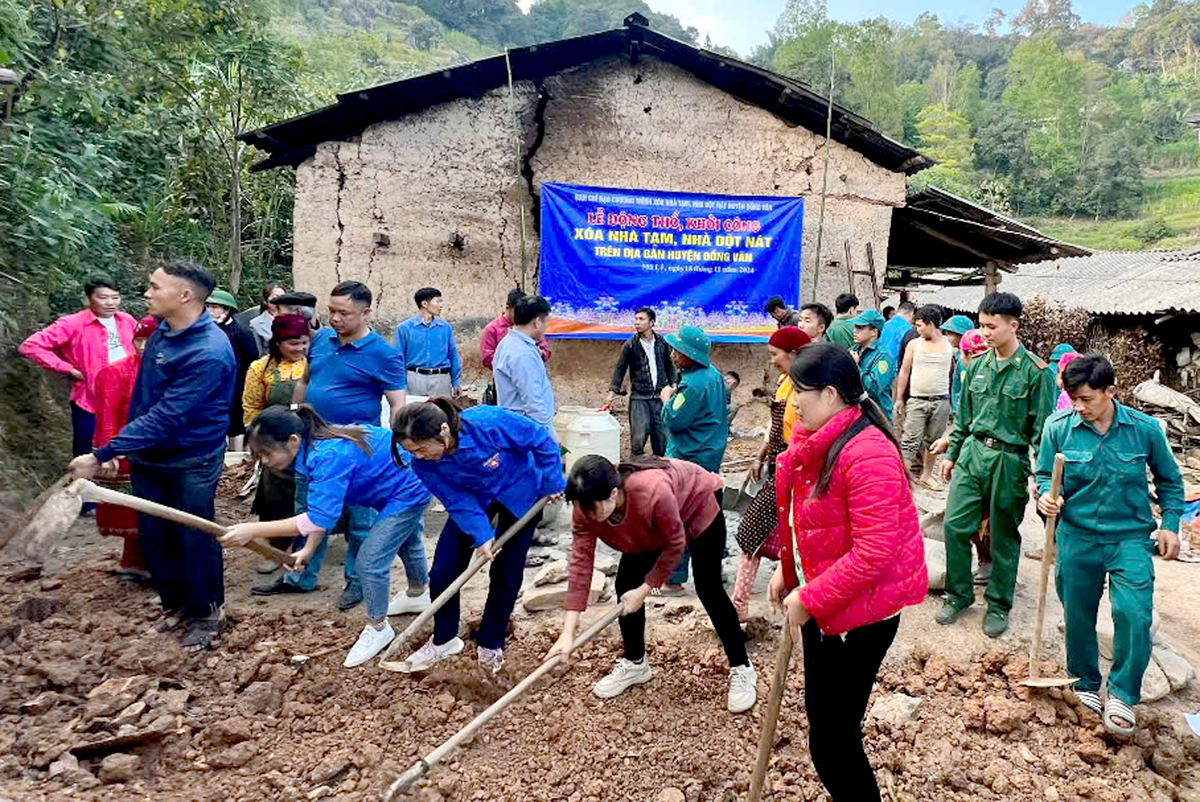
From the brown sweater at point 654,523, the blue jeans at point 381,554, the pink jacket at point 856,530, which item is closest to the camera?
the pink jacket at point 856,530

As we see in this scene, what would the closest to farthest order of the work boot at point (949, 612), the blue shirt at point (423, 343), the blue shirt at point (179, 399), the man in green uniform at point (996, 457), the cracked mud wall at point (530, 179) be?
the blue shirt at point (179, 399), the man in green uniform at point (996, 457), the work boot at point (949, 612), the blue shirt at point (423, 343), the cracked mud wall at point (530, 179)

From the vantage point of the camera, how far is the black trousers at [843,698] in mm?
2143

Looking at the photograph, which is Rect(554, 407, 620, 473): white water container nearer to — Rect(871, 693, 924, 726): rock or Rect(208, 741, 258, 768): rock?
Rect(871, 693, 924, 726): rock

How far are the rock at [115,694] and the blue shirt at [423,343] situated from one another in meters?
3.18

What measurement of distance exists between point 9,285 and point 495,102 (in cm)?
430

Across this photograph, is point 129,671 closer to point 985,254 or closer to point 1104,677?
point 1104,677

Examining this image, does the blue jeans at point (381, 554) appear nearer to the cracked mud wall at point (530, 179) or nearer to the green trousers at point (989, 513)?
the green trousers at point (989, 513)

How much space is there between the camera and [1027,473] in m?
3.77

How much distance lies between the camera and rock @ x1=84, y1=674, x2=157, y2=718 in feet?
9.50

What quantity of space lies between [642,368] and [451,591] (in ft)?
10.5

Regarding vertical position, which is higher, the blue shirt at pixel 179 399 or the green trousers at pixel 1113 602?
the blue shirt at pixel 179 399

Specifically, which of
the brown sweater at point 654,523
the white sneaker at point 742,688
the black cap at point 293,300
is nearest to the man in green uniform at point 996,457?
the white sneaker at point 742,688

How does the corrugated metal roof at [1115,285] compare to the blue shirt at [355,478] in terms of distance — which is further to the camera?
the corrugated metal roof at [1115,285]

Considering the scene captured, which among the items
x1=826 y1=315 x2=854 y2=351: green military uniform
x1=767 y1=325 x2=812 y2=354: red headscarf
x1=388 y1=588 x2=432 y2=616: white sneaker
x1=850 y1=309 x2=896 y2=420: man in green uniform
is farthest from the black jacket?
x1=388 y1=588 x2=432 y2=616: white sneaker
